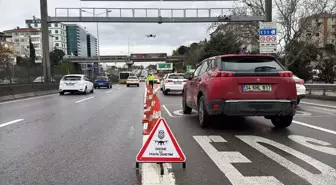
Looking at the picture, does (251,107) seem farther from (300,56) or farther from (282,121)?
(300,56)

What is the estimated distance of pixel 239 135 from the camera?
7336 millimetres

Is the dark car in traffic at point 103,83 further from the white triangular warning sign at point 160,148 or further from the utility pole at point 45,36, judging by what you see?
the white triangular warning sign at point 160,148

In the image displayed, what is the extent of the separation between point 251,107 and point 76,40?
157 meters

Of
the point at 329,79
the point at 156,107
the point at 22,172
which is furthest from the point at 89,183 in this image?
the point at 329,79

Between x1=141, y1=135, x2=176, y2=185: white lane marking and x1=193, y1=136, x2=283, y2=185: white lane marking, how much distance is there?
74cm

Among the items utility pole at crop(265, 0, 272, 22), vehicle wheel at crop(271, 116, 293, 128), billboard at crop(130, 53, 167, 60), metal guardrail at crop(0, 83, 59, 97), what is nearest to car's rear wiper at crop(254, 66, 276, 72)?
vehicle wheel at crop(271, 116, 293, 128)

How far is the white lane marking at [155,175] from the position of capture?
4.30 meters

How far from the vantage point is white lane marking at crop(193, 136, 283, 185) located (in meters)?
4.29

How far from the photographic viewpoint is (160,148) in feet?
15.7

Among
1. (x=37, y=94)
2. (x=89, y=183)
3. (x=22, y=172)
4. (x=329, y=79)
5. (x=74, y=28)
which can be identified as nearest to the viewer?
(x=89, y=183)

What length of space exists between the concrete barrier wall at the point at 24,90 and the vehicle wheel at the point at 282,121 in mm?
15128

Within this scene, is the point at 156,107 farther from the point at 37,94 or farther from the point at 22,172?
the point at 37,94

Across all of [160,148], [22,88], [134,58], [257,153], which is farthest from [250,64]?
[134,58]

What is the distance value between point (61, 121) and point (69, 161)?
4671 millimetres
